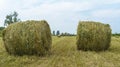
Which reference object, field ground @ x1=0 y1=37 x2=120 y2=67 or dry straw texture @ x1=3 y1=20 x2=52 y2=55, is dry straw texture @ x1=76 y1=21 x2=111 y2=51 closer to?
field ground @ x1=0 y1=37 x2=120 y2=67

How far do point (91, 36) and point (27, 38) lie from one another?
11.3ft

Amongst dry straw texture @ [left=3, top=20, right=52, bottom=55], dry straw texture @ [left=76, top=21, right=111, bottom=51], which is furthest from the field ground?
dry straw texture @ [left=76, top=21, right=111, bottom=51]

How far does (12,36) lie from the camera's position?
44.0ft

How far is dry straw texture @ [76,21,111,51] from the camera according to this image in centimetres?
1536

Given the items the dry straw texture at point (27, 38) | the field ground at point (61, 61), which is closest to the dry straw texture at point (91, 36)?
the field ground at point (61, 61)

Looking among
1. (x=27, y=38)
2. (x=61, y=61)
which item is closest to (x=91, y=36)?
(x=27, y=38)

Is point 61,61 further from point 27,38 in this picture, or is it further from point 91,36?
point 91,36

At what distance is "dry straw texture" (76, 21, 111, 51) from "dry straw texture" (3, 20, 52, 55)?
2121 mm

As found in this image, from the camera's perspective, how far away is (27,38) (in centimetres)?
1310

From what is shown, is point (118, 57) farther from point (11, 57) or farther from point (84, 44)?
point (11, 57)

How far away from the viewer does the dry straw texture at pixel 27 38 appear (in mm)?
13148

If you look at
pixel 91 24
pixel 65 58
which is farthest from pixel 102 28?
pixel 65 58

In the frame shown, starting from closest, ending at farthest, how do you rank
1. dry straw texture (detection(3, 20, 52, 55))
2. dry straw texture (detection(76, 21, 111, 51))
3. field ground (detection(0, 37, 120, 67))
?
field ground (detection(0, 37, 120, 67))
dry straw texture (detection(3, 20, 52, 55))
dry straw texture (detection(76, 21, 111, 51))

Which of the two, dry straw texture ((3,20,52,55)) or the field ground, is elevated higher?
dry straw texture ((3,20,52,55))
